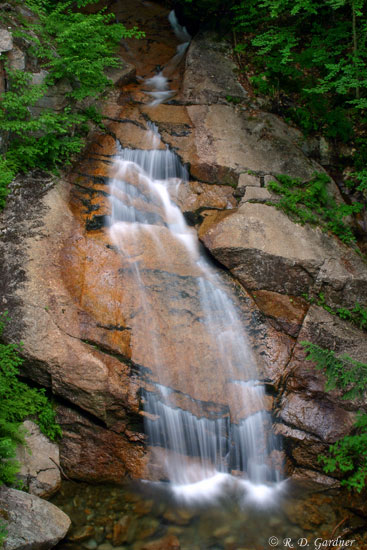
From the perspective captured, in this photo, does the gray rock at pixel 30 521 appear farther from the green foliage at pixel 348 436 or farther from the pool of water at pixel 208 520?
the green foliage at pixel 348 436

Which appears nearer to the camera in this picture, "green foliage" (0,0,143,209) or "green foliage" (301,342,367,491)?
"green foliage" (301,342,367,491)

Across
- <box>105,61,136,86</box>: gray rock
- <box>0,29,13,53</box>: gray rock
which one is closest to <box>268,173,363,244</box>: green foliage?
<box>105,61,136,86</box>: gray rock

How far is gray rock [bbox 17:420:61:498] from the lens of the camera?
466cm

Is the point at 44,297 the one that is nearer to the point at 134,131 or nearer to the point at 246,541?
the point at 246,541

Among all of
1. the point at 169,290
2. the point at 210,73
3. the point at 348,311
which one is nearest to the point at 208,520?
the point at 169,290

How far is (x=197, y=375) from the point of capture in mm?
5477

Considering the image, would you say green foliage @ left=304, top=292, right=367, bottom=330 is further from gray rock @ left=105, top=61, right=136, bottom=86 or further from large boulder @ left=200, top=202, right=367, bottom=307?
gray rock @ left=105, top=61, right=136, bottom=86

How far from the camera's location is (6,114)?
6.39 metres

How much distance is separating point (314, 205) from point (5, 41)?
6105 millimetres

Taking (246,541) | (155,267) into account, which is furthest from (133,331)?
(246,541)

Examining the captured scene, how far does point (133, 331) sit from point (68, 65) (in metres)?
4.79

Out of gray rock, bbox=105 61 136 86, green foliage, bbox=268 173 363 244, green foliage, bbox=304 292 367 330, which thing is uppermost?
gray rock, bbox=105 61 136 86
